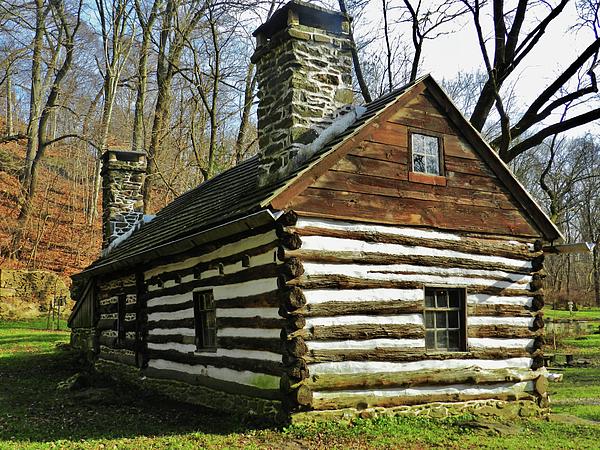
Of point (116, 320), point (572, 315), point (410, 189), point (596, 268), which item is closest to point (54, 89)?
point (116, 320)

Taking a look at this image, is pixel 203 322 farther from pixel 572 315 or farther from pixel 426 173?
pixel 572 315

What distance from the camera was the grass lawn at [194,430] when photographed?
786 centimetres

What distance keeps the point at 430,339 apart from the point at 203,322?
4.07 m

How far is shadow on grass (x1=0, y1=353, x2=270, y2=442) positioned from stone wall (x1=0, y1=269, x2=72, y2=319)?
1268 centimetres

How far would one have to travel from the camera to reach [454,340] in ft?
33.6

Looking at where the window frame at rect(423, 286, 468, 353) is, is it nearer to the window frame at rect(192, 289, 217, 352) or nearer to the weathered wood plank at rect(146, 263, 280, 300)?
the weathered wood plank at rect(146, 263, 280, 300)

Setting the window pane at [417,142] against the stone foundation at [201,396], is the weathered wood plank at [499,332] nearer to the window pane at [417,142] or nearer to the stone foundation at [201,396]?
the window pane at [417,142]

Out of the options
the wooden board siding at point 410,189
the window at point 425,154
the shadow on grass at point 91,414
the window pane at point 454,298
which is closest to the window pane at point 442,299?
the window pane at point 454,298

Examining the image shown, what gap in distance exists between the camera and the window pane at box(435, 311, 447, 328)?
1010cm

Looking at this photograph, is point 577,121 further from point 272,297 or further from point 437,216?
point 272,297

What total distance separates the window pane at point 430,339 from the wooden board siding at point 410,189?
177 centimetres

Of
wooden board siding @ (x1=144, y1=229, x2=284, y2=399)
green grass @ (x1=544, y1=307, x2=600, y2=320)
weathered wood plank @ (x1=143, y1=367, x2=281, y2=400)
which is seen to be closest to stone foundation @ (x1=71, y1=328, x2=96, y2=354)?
weathered wood plank @ (x1=143, y1=367, x2=281, y2=400)

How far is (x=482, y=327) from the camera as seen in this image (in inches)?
411

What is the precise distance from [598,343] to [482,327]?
62.5 ft
